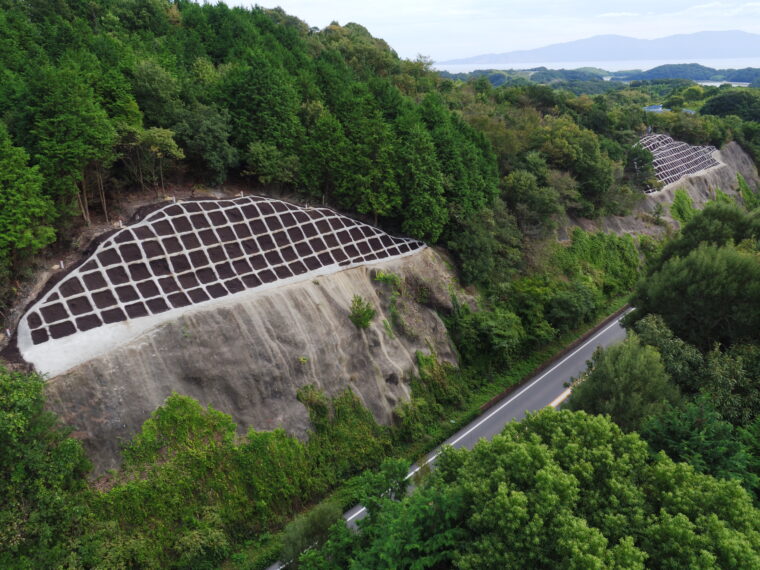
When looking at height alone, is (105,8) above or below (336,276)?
above

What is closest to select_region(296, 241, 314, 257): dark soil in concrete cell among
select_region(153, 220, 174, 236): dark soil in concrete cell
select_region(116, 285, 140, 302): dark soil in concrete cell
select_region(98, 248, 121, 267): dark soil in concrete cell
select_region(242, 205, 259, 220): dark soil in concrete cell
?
select_region(242, 205, 259, 220): dark soil in concrete cell

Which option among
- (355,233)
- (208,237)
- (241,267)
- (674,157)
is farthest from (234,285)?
(674,157)

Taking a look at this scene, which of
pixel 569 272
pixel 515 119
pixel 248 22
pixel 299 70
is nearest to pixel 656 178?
pixel 515 119

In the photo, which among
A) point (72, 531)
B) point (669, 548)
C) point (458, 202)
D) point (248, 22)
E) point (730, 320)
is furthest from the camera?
point (248, 22)

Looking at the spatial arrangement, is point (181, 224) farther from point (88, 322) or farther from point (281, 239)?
point (88, 322)

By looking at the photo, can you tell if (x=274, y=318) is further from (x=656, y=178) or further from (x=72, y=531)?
(x=656, y=178)

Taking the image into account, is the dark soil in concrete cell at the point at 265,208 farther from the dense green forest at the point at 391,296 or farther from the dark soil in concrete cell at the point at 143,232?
the dark soil in concrete cell at the point at 143,232
